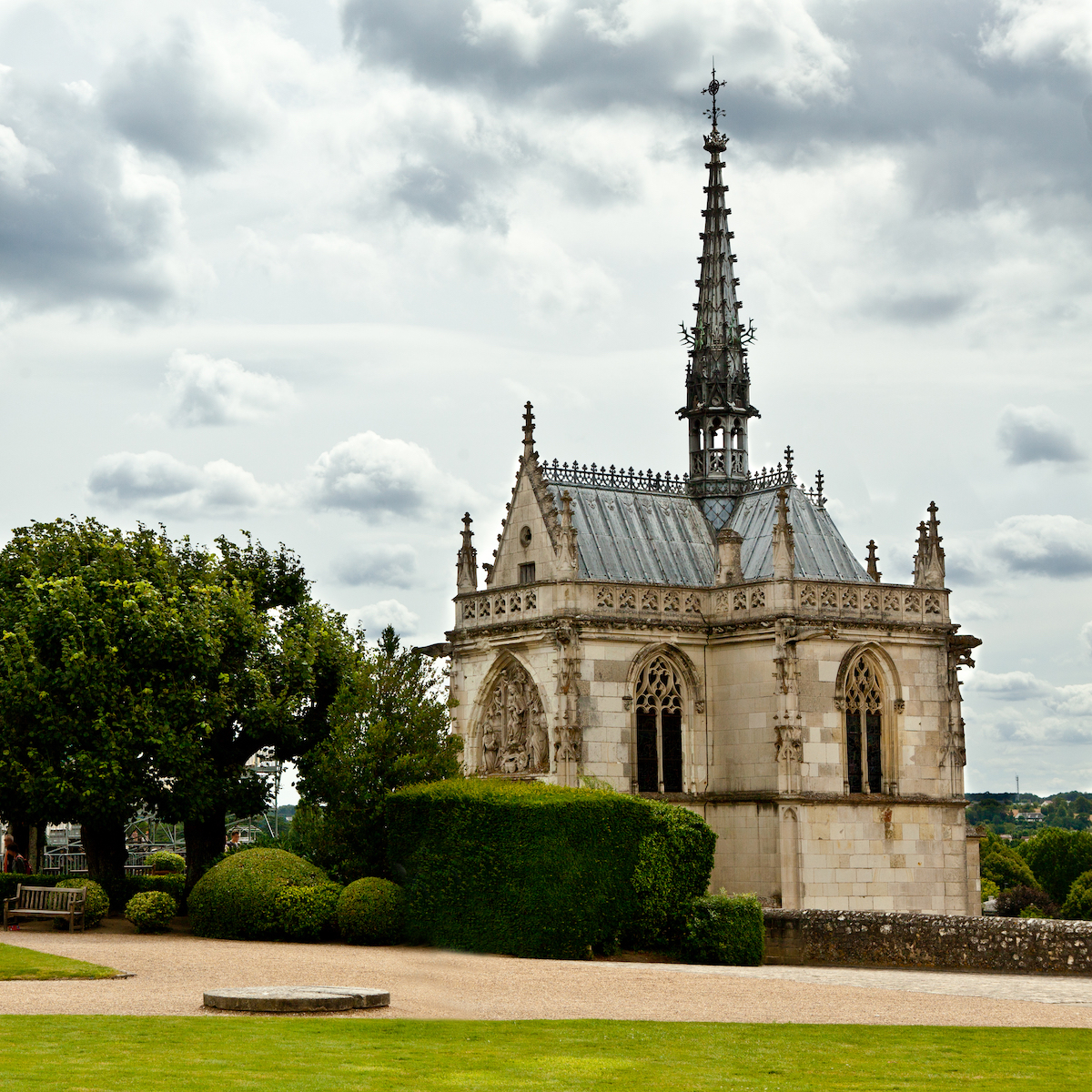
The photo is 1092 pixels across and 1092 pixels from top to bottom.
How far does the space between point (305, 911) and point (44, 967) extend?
867 centimetres

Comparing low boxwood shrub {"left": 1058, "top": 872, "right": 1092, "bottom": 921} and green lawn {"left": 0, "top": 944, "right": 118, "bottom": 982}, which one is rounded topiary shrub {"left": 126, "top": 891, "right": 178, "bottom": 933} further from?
low boxwood shrub {"left": 1058, "top": 872, "right": 1092, "bottom": 921}

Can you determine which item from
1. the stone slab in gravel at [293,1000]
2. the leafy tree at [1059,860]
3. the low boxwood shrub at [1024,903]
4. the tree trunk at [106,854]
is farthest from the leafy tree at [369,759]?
the leafy tree at [1059,860]

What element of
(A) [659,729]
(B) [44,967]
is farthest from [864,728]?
(B) [44,967]

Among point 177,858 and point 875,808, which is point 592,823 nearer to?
point 875,808

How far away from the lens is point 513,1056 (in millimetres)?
20094

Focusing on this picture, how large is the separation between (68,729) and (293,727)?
5.82 meters

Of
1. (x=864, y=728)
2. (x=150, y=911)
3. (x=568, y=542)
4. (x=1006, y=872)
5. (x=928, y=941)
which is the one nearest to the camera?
(x=928, y=941)

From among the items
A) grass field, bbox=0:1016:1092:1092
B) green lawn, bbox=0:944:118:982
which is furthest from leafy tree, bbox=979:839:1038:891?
grass field, bbox=0:1016:1092:1092

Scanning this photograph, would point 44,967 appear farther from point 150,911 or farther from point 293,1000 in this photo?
point 150,911

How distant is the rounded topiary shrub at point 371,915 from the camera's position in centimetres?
3656

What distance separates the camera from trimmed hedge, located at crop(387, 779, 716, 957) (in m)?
35.6

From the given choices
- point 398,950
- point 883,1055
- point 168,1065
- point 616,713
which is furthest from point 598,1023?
point 616,713

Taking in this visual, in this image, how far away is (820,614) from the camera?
47688 millimetres

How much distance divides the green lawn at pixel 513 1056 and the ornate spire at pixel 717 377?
32722mm
